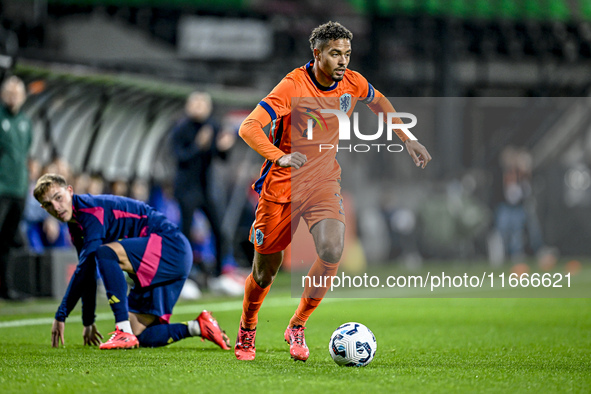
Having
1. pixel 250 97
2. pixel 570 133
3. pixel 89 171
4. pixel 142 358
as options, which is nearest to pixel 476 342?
pixel 142 358

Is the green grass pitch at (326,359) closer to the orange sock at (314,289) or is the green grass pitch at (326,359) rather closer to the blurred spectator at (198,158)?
the orange sock at (314,289)

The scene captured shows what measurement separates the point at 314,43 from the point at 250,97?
936 cm

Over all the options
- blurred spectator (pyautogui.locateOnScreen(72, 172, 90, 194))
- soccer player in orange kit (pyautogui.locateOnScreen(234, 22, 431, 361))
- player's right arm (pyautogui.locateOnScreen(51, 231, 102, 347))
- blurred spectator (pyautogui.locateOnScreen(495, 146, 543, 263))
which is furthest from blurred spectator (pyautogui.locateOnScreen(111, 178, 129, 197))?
blurred spectator (pyautogui.locateOnScreen(495, 146, 543, 263))

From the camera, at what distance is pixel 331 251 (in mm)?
5105

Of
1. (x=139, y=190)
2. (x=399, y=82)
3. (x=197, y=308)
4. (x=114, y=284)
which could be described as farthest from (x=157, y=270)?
(x=399, y=82)

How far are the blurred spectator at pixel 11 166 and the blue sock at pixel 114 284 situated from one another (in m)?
3.73

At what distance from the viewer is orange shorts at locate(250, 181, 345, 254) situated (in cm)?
512

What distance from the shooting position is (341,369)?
482 cm

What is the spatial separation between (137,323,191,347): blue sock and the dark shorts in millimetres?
153

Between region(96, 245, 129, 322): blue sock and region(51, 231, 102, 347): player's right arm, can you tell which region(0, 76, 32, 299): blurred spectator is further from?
region(96, 245, 129, 322): blue sock

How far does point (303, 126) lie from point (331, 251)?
2.61 feet

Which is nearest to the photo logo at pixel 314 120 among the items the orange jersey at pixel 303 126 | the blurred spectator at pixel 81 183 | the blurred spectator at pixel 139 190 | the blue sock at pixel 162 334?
the orange jersey at pixel 303 126

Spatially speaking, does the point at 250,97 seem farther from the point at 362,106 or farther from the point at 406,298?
the point at 362,106

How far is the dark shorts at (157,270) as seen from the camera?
596cm
